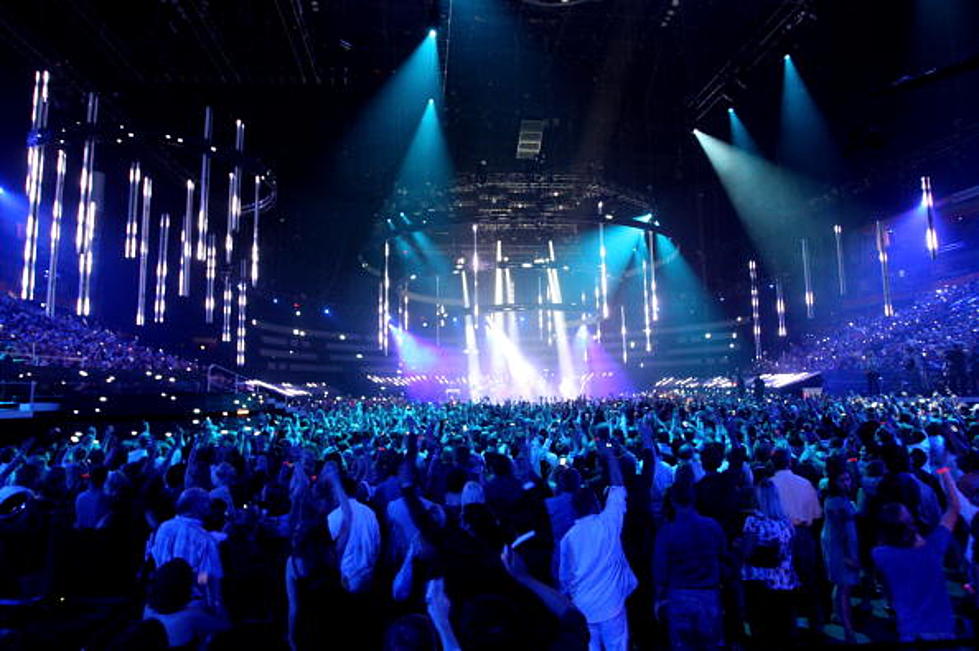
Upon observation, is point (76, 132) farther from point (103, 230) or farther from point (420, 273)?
point (420, 273)

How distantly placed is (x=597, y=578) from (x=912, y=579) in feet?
5.45

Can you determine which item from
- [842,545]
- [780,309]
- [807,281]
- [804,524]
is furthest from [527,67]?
[780,309]

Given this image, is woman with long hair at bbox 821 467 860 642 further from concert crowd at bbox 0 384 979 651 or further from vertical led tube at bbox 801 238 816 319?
vertical led tube at bbox 801 238 816 319

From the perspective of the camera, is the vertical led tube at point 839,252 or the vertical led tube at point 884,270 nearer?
the vertical led tube at point 884,270

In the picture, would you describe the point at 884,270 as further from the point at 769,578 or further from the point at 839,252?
the point at 769,578

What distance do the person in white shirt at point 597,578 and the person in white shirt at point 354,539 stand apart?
1.32 metres

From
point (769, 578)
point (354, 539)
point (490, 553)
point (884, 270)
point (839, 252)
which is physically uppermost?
point (839, 252)

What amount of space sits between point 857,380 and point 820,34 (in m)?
14.5

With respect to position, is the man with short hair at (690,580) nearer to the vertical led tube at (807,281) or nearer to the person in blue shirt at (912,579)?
the person in blue shirt at (912,579)

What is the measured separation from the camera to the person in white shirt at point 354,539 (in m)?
4.30

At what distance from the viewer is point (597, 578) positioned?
12.4 feet

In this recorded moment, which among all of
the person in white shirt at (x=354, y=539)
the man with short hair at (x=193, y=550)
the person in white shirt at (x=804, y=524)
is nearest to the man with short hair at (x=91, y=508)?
the man with short hair at (x=193, y=550)

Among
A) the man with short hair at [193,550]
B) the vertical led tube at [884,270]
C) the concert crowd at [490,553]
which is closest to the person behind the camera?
the concert crowd at [490,553]

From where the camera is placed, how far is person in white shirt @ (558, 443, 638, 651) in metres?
3.77
